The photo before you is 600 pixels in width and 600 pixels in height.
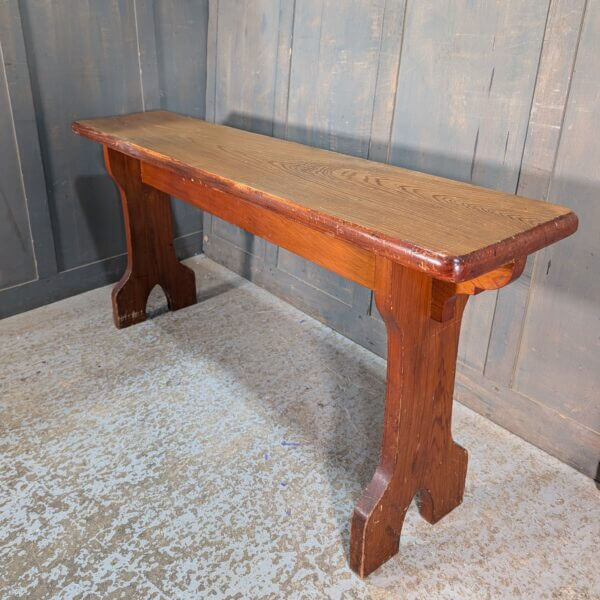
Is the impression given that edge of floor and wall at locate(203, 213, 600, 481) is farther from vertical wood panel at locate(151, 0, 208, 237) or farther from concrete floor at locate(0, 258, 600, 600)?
vertical wood panel at locate(151, 0, 208, 237)

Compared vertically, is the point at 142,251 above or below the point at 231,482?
above

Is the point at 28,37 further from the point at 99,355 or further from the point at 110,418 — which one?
the point at 110,418

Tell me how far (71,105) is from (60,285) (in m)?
0.77

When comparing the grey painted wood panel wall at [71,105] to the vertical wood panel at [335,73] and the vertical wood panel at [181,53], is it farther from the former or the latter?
the vertical wood panel at [335,73]

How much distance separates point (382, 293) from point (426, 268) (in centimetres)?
20

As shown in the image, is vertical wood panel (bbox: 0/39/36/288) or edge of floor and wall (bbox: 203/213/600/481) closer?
edge of floor and wall (bbox: 203/213/600/481)

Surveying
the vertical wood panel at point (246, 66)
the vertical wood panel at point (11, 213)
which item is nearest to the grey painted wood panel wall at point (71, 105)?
the vertical wood panel at point (11, 213)

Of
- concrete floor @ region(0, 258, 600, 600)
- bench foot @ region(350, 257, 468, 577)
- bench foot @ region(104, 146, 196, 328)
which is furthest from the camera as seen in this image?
bench foot @ region(104, 146, 196, 328)

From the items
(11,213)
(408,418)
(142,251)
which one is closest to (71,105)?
(11,213)

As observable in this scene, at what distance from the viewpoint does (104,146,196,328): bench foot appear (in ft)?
7.72

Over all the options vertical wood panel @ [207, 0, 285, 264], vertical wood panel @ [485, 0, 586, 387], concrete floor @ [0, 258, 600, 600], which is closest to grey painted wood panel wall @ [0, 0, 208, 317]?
vertical wood panel @ [207, 0, 285, 264]

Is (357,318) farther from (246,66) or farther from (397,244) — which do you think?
(397,244)

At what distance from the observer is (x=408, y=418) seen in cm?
141

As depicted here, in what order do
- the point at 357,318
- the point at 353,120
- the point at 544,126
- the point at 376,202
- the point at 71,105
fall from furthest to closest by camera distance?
the point at 71,105
the point at 357,318
the point at 353,120
the point at 544,126
the point at 376,202
